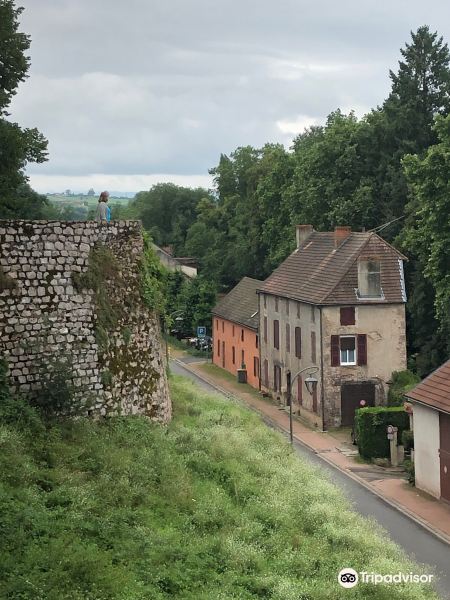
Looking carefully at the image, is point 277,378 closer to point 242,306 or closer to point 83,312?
point 242,306

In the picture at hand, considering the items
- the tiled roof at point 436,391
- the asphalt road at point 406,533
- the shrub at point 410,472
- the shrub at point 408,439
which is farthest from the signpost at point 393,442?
the tiled roof at point 436,391

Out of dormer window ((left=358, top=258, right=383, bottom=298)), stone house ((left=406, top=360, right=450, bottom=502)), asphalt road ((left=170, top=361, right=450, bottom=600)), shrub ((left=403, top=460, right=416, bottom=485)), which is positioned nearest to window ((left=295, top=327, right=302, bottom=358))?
dormer window ((left=358, top=258, right=383, bottom=298))

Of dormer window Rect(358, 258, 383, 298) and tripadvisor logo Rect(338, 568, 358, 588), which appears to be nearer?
tripadvisor logo Rect(338, 568, 358, 588)

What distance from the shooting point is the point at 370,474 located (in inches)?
1245

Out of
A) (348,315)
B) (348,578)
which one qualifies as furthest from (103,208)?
(348,315)

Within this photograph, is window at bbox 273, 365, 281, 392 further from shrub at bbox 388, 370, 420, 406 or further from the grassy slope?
the grassy slope

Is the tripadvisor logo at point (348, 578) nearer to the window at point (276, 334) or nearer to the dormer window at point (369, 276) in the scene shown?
the dormer window at point (369, 276)

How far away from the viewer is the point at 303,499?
1759 centimetres

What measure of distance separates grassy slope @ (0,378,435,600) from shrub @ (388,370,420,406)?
67.6 feet

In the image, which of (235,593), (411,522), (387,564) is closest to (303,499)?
(387,564)

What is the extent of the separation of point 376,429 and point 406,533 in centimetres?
978

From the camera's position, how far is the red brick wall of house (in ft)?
178

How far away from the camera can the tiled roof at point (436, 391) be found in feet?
88.2

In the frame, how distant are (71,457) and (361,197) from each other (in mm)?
40797
